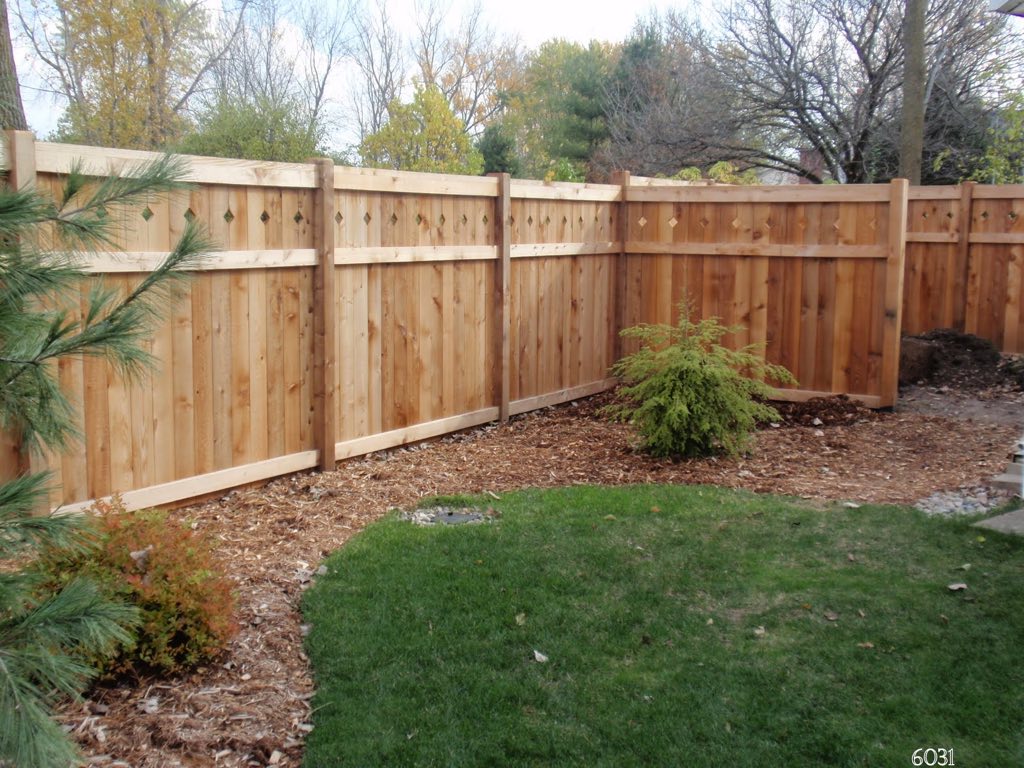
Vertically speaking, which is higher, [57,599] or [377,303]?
[377,303]

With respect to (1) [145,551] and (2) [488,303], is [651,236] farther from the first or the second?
(1) [145,551]

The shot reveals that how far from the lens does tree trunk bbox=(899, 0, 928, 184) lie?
511 inches

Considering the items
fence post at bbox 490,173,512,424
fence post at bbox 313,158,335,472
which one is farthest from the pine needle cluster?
fence post at bbox 490,173,512,424

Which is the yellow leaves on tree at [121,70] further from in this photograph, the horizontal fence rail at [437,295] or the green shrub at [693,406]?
the green shrub at [693,406]

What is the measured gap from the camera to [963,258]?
430 inches

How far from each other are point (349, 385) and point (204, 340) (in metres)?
1.24

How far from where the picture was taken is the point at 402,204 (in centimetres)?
709

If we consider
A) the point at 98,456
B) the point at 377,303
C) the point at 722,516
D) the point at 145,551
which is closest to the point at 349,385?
the point at 377,303

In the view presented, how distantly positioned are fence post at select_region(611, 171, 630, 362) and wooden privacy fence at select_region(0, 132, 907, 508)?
20 mm

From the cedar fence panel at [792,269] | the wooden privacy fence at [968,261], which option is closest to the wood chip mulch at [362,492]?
the cedar fence panel at [792,269]

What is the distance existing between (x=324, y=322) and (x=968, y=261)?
7593 millimetres

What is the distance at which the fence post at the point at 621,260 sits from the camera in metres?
9.64

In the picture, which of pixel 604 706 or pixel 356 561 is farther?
pixel 356 561

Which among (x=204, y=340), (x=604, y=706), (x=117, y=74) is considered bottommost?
(x=604, y=706)
